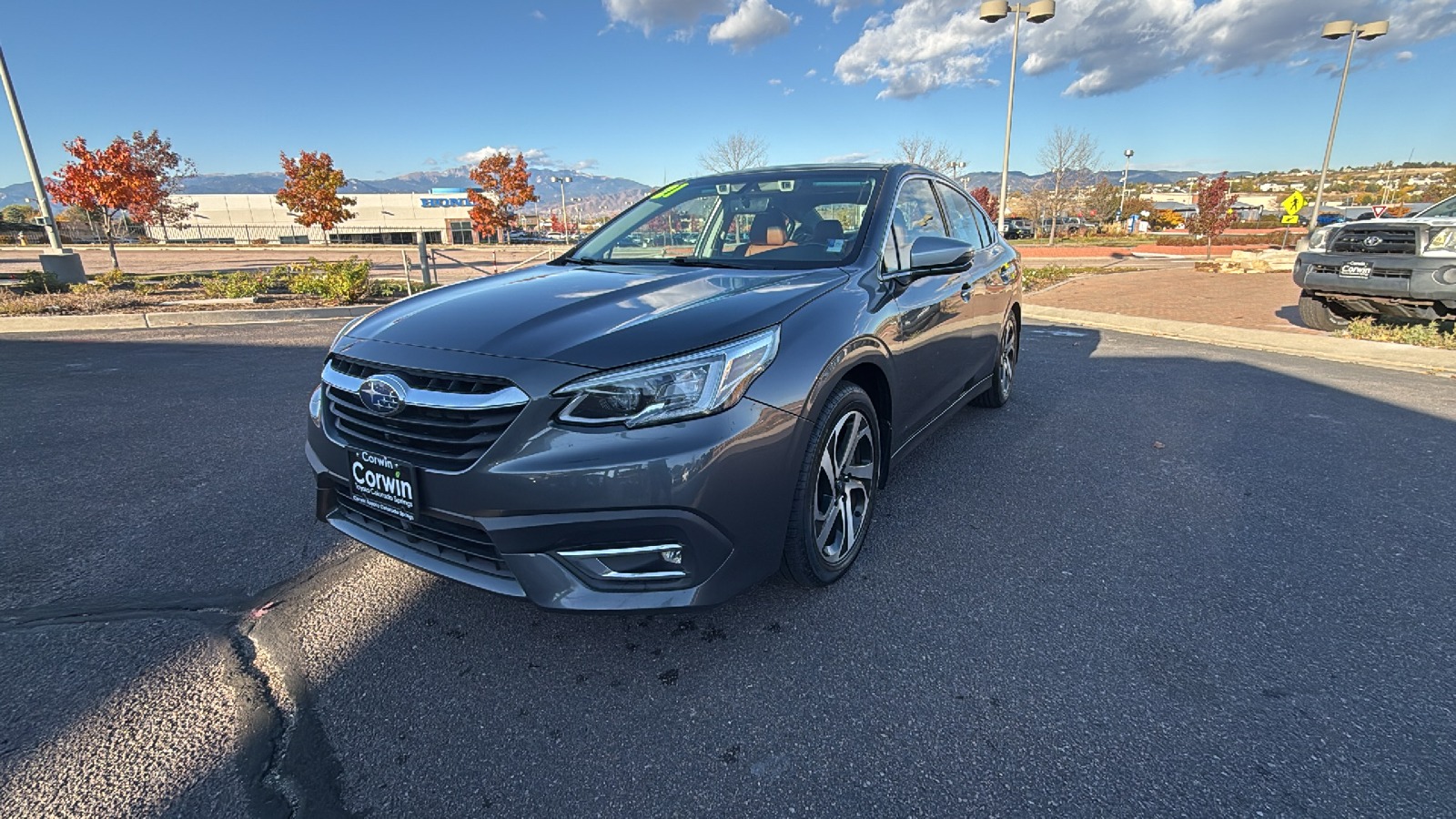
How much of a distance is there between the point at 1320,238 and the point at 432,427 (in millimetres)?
9750

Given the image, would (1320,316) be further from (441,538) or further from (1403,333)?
(441,538)

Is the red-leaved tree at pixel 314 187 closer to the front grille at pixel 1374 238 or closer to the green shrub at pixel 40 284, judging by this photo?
the green shrub at pixel 40 284

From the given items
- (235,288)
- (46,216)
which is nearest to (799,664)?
(235,288)

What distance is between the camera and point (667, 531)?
195cm

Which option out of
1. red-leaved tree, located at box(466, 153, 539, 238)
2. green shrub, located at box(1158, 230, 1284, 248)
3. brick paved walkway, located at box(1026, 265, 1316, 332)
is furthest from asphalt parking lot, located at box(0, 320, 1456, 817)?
red-leaved tree, located at box(466, 153, 539, 238)

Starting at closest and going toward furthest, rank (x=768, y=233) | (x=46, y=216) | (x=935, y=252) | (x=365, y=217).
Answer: (x=935, y=252) → (x=768, y=233) → (x=46, y=216) → (x=365, y=217)

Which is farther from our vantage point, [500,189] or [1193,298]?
[500,189]

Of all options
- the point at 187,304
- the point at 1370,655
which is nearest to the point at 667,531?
the point at 1370,655

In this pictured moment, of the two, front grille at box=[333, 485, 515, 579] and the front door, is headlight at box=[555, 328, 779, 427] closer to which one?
front grille at box=[333, 485, 515, 579]

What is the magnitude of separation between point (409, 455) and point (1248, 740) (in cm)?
254

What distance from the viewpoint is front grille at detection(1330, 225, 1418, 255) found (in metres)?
6.85

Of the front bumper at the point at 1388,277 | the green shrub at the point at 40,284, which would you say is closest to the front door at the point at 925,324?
the front bumper at the point at 1388,277

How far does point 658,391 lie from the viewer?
197cm

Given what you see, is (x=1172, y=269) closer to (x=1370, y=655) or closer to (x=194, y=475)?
→ (x=1370, y=655)
